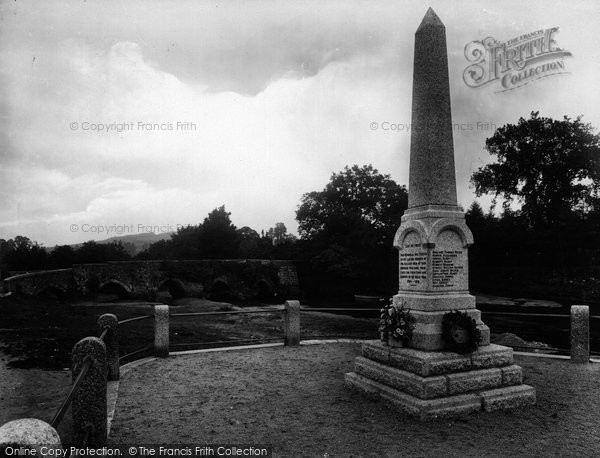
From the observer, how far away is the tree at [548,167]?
3434 cm

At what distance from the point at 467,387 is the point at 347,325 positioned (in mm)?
15723

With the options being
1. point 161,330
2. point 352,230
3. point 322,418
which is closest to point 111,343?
point 161,330

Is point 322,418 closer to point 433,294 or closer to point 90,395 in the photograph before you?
point 433,294

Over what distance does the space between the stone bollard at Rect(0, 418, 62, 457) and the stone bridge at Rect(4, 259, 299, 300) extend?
95.9 ft

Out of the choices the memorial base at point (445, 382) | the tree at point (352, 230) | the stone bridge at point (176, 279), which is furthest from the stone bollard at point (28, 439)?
the tree at point (352, 230)

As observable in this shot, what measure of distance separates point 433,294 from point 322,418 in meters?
2.20

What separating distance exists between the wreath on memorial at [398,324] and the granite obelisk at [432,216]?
10cm

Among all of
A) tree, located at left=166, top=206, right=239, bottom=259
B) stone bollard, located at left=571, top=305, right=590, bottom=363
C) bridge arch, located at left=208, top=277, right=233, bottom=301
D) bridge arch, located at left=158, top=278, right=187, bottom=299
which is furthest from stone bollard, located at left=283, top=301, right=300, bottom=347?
tree, located at left=166, top=206, right=239, bottom=259

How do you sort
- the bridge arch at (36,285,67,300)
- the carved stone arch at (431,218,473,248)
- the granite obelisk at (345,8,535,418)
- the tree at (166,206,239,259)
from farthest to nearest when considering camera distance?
the tree at (166,206,239,259)
the bridge arch at (36,285,67,300)
the carved stone arch at (431,218,473,248)
the granite obelisk at (345,8,535,418)

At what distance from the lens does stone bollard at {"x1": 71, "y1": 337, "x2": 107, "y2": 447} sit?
4066mm

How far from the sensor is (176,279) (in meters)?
36.1

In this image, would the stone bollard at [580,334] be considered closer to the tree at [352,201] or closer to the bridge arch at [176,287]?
the bridge arch at [176,287]

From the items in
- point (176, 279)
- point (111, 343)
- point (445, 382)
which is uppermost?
point (111, 343)

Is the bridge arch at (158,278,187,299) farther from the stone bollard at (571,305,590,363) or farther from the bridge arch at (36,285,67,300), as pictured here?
the stone bollard at (571,305,590,363)
